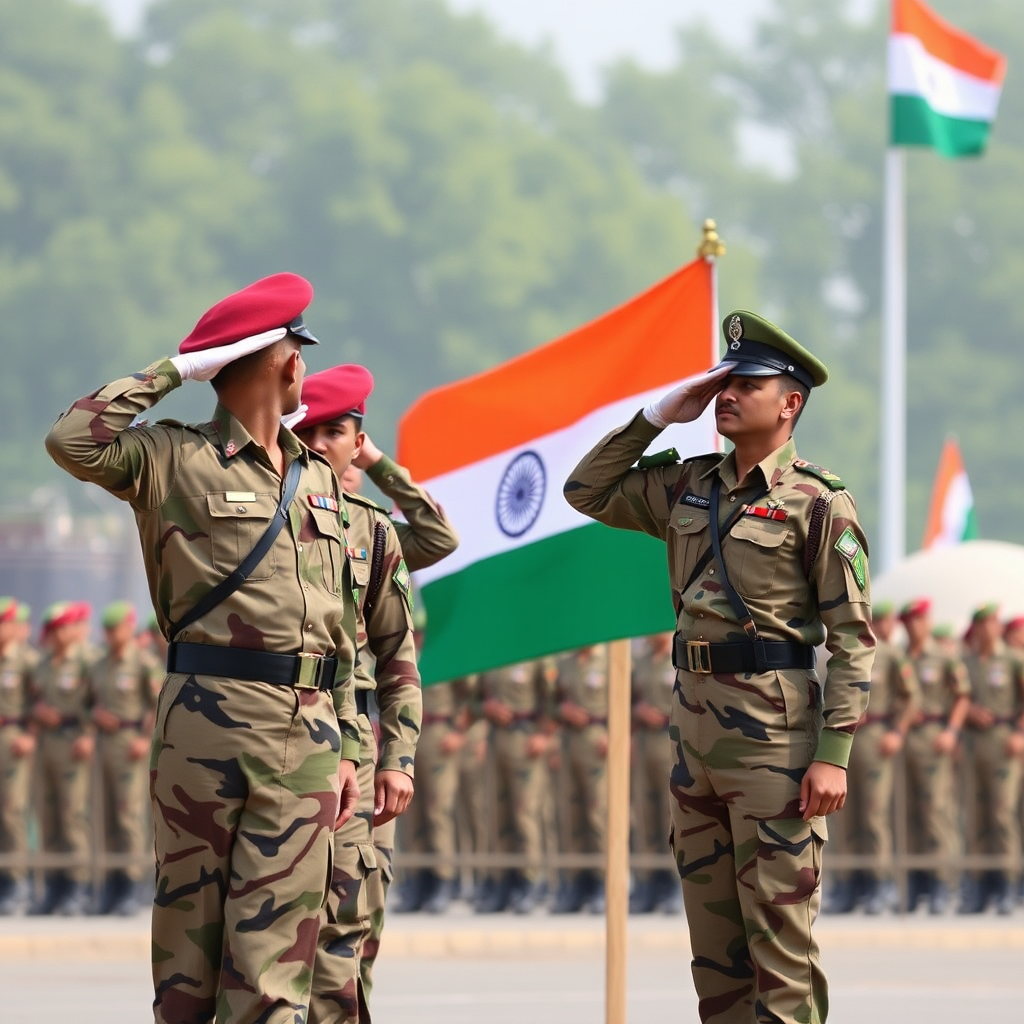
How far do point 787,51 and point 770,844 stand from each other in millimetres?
66957

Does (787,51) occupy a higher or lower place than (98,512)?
higher

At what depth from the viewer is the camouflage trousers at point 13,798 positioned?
50.6 feet

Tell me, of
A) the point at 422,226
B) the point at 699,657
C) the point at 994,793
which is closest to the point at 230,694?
the point at 699,657

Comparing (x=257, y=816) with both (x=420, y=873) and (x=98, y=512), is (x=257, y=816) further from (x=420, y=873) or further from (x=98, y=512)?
(x=98, y=512)

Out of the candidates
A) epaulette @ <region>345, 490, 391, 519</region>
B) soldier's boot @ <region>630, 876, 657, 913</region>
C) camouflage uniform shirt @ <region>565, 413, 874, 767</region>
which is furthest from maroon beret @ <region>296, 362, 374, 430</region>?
soldier's boot @ <region>630, 876, 657, 913</region>

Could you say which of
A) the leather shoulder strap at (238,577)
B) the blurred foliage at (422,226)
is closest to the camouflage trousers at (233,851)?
the leather shoulder strap at (238,577)

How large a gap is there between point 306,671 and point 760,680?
1.33 metres

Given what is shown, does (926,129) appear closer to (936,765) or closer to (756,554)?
(936,765)

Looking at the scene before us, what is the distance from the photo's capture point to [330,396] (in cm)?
727

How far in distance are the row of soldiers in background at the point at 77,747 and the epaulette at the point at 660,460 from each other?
845 centimetres

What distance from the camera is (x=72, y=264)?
2215 inches

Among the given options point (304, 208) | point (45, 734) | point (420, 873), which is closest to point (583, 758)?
point (420, 873)

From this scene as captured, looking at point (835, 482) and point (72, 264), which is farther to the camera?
point (72, 264)

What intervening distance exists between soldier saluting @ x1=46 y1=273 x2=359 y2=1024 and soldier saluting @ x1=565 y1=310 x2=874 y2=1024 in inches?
46.1
